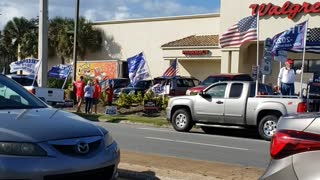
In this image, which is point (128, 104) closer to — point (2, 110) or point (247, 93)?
point (247, 93)

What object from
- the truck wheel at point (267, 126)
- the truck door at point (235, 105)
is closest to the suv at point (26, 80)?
the truck door at point (235, 105)

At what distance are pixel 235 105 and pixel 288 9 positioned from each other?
667 inches

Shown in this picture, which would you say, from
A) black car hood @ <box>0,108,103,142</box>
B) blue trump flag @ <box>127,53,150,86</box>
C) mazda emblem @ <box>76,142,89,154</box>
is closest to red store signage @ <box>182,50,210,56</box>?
blue trump flag @ <box>127,53,150,86</box>

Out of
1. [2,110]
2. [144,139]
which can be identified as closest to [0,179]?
[2,110]

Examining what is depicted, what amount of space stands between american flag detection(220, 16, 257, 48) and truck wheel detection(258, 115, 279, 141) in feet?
15.6

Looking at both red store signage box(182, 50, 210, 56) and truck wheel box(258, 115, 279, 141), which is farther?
red store signage box(182, 50, 210, 56)

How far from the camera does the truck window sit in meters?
16.3

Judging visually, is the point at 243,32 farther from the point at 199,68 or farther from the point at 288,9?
the point at 199,68

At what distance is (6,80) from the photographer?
6.70m

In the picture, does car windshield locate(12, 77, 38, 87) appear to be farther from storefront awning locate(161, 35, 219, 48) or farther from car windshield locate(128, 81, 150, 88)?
storefront awning locate(161, 35, 219, 48)

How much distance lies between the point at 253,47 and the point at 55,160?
31.0 m

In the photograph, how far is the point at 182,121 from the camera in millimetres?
17484

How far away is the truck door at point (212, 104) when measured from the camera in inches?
650

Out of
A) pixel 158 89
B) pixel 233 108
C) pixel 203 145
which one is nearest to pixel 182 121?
pixel 233 108
